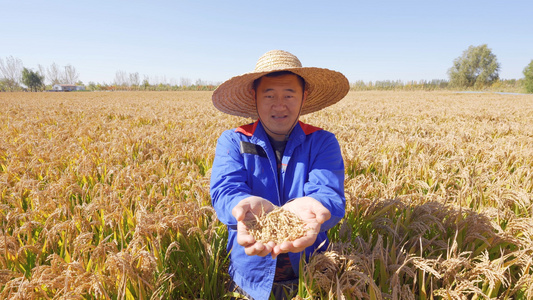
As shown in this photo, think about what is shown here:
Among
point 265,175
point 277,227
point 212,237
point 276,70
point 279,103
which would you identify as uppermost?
point 276,70

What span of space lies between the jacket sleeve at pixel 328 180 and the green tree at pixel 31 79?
354 feet

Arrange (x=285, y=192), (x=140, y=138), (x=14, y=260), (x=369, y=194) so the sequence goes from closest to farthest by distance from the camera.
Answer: (x=14, y=260)
(x=285, y=192)
(x=369, y=194)
(x=140, y=138)

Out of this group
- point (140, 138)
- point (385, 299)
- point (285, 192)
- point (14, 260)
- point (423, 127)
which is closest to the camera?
point (385, 299)

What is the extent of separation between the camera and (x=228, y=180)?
1921mm

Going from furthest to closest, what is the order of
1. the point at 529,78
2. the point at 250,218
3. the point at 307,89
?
the point at 529,78
the point at 307,89
the point at 250,218

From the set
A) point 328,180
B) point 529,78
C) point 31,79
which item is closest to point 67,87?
point 31,79

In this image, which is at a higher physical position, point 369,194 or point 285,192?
point 285,192

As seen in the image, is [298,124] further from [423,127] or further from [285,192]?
[423,127]

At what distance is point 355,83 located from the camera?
245ft

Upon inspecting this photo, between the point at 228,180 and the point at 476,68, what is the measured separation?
100894 mm

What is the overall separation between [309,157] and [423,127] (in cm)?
682

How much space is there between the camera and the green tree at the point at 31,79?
3073 inches

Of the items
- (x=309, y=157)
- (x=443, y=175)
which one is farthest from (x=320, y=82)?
(x=443, y=175)

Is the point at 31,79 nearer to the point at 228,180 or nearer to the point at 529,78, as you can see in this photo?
the point at 228,180
